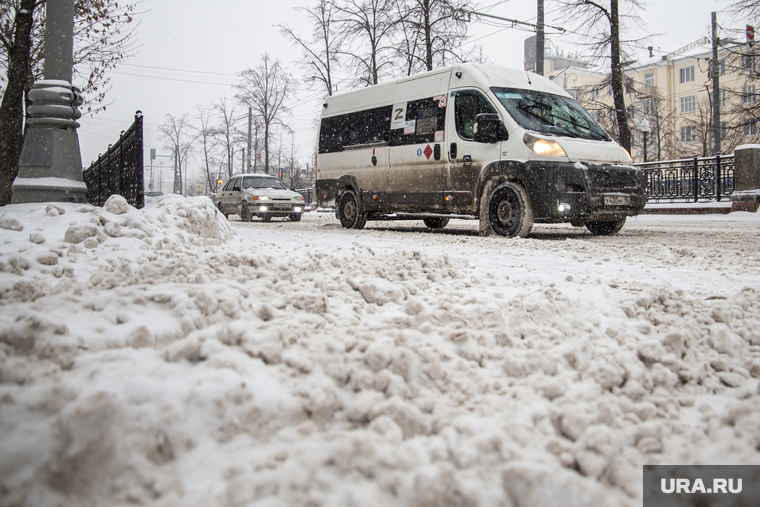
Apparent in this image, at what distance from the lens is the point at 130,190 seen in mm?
7477

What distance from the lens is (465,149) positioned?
819 cm

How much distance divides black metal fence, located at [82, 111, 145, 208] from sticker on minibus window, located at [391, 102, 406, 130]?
4.38m

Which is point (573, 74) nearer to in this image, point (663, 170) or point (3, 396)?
point (663, 170)

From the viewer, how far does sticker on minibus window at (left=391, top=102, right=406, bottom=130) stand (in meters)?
9.25

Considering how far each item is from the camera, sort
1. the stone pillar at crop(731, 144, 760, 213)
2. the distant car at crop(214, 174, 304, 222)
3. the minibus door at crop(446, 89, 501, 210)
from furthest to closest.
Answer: the distant car at crop(214, 174, 304, 222) → the stone pillar at crop(731, 144, 760, 213) → the minibus door at crop(446, 89, 501, 210)

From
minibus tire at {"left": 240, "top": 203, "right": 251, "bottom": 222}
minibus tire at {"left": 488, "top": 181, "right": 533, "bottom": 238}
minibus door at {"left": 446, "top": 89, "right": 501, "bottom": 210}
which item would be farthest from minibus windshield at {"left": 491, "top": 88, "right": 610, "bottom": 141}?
minibus tire at {"left": 240, "top": 203, "right": 251, "bottom": 222}

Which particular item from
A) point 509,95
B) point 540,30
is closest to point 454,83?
point 509,95

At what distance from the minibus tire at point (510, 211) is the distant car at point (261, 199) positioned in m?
9.67

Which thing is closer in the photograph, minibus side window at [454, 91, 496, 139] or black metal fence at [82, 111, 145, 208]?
black metal fence at [82, 111, 145, 208]

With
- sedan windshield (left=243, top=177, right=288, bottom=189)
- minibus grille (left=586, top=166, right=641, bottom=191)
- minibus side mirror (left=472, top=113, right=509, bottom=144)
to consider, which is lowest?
minibus grille (left=586, top=166, right=641, bottom=191)

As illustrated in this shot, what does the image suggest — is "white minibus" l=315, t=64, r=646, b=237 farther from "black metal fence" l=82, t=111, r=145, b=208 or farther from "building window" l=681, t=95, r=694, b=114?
"building window" l=681, t=95, r=694, b=114

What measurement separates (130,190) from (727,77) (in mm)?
59124

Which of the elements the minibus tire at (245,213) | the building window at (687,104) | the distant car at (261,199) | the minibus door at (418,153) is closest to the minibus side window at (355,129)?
the minibus door at (418,153)

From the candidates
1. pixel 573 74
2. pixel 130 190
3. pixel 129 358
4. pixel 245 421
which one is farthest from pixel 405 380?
pixel 573 74
